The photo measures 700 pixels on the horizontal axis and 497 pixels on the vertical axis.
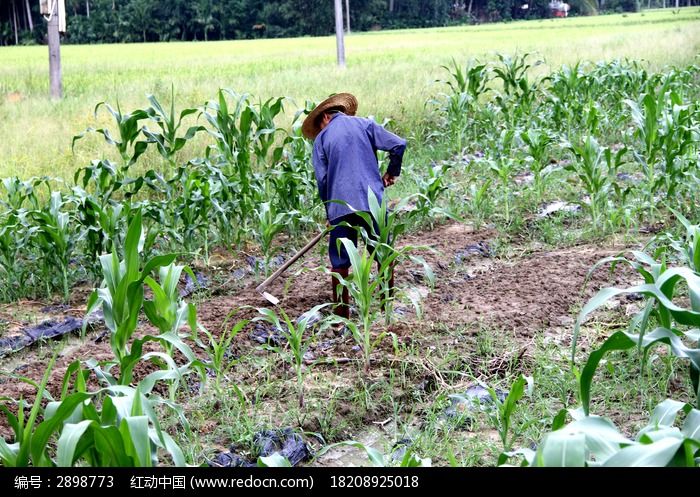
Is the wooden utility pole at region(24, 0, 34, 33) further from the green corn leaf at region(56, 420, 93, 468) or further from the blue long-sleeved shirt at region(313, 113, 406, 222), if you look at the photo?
the green corn leaf at region(56, 420, 93, 468)

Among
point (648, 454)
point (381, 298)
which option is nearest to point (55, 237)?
point (381, 298)

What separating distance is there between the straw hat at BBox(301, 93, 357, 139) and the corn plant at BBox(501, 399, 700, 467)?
138 inches

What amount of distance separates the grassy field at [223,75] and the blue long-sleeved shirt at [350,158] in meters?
4.37

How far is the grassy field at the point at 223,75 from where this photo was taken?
10.5 m

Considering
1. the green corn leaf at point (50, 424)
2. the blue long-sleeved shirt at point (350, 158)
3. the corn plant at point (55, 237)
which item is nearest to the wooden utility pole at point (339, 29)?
the corn plant at point (55, 237)

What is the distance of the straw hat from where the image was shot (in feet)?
18.6

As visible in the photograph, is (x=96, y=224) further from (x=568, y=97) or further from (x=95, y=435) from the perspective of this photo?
(x=568, y=97)

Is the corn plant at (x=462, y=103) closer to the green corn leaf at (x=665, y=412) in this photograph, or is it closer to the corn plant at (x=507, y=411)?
the corn plant at (x=507, y=411)

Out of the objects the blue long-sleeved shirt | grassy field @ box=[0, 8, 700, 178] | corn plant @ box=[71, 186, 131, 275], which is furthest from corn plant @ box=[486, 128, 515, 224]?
corn plant @ box=[71, 186, 131, 275]
